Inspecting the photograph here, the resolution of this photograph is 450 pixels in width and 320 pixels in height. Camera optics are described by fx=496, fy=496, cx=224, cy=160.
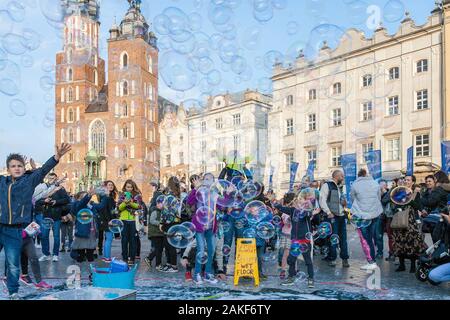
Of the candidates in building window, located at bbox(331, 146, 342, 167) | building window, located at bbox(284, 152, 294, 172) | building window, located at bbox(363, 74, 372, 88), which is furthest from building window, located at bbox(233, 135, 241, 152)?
building window, located at bbox(363, 74, 372, 88)

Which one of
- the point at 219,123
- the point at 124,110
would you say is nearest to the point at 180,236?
the point at 219,123

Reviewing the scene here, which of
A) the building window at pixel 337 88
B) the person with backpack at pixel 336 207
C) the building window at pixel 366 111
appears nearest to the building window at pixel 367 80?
the building window at pixel 366 111

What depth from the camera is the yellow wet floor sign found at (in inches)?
299

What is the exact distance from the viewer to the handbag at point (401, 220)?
341 inches

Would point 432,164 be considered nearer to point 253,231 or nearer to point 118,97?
point 253,231

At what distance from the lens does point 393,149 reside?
99.6 ft

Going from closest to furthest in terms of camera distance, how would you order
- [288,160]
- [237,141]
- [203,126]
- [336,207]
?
[336,207], [288,160], [237,141], [203,126]

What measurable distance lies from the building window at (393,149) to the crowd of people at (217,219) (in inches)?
805

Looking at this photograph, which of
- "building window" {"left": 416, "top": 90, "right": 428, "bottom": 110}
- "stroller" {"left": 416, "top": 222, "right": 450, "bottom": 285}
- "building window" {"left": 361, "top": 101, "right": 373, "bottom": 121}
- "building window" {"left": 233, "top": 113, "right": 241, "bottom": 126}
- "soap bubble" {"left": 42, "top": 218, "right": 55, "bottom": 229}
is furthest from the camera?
"building window" {"left": 233, "top": 113, "right": 241, "bottom": 126}

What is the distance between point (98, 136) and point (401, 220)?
6824 centimetres

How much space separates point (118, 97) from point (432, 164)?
52.2 meters

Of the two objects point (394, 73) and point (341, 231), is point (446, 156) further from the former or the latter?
point (394, 73)

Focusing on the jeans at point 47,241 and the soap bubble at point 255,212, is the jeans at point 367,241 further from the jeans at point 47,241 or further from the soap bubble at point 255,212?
the jeans at point 47,241

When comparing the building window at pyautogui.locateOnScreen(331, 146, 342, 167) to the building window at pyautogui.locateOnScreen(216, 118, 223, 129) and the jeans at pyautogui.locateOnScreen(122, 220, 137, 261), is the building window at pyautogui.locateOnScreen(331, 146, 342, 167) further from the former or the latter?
the jeans at pyautogui.locateOnScreen(122, 220, 137, 261)
